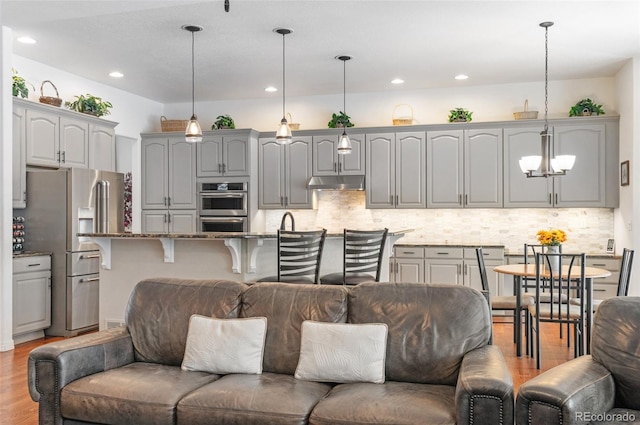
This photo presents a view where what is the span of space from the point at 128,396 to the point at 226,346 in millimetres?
516

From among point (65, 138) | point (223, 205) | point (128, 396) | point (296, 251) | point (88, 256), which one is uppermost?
point (65, 138)

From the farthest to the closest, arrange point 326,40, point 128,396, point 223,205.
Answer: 1. point 223,205
2. point 326,40
3. point 128,396

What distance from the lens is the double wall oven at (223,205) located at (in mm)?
7707

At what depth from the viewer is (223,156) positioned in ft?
25.8

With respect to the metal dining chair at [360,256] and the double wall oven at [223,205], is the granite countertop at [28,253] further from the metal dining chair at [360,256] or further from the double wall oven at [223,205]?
the metal dining chair at [360,256]

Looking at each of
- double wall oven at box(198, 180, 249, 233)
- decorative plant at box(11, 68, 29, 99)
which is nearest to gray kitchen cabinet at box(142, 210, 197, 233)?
double wall oven at box(198, 180, 249, 233)

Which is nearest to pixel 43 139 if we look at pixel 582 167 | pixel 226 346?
pixel 226 346

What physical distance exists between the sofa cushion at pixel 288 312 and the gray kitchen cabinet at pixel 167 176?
501cm

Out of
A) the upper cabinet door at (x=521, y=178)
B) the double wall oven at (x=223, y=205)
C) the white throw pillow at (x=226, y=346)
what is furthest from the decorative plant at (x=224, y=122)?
the white throw pillow at (x=226, y=346)

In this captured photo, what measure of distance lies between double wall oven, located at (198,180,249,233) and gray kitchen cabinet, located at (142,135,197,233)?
15 cm

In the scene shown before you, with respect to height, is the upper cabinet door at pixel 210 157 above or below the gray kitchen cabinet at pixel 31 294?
above

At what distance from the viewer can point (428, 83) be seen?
289 inches

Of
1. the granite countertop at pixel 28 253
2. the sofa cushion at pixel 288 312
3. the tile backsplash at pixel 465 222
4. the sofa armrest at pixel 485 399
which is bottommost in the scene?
the sofa armrest at pixel 485 399

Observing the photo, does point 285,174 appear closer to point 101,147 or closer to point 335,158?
point 335,158
